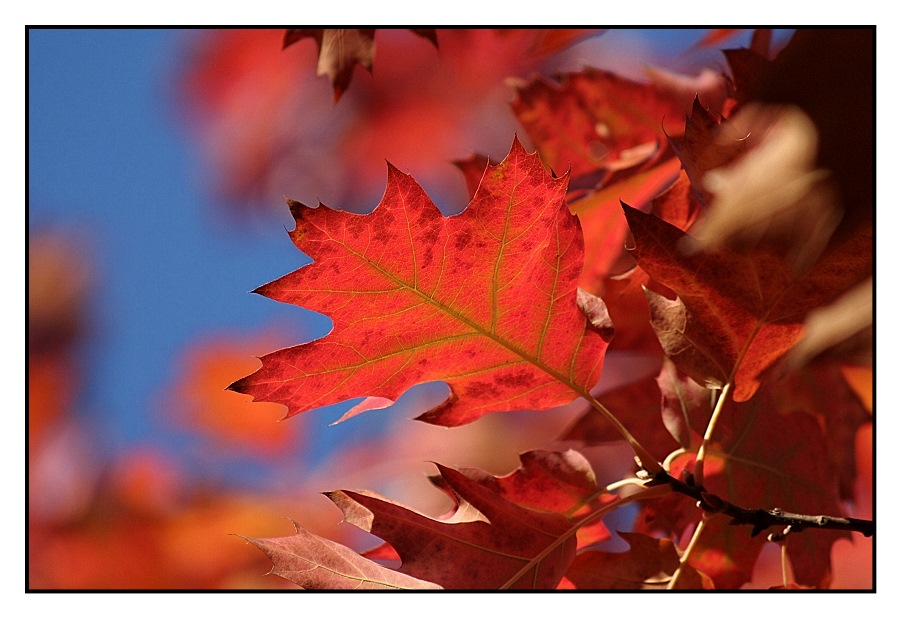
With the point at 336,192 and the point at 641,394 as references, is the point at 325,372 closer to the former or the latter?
the point at 641,394

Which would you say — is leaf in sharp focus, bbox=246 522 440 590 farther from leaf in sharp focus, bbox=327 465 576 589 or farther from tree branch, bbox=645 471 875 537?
tree branch, bbox=645 471 875 537

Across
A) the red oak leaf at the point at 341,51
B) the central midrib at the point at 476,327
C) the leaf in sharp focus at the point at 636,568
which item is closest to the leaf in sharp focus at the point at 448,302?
the central midrib at the point at 476,327

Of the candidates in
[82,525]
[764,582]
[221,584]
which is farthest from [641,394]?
[82,525]

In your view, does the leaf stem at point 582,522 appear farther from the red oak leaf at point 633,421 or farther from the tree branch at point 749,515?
the red oak leaf at point 633,421

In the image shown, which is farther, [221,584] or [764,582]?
[221,584]

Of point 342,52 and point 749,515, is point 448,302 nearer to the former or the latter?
point 749,515

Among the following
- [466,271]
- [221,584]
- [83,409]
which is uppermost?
[466,271]

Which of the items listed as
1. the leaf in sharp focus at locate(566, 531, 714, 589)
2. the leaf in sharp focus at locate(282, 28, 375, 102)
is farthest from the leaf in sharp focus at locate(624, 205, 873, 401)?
the leaf in sharp focus at locate(282, 28, 375, 102)
